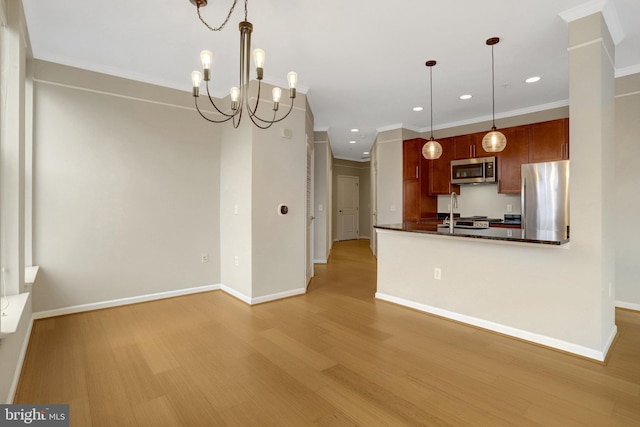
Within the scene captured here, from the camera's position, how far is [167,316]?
11.4 feet

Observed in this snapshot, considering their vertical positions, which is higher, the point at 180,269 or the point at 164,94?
the point at 164,94

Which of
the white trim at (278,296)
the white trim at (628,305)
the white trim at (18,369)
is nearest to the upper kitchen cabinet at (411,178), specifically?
the white trim at (278,296)

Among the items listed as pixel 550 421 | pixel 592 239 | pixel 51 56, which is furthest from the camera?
pixel 51 56

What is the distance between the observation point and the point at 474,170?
5492mm

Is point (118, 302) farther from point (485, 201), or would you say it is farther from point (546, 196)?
point (485, 201)

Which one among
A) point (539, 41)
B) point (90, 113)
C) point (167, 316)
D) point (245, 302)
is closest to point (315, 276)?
point (245, 302)

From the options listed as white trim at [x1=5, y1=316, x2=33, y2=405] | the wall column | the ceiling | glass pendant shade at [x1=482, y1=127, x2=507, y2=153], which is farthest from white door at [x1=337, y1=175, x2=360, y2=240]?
white trim at [x1=5, y1=316, x2=33, y2=405]

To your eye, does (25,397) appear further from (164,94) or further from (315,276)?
(315,276)

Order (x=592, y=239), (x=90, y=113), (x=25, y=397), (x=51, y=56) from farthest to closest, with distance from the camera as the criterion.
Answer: (x=90, y=113) → (x=51, y=56) → (x=592, y=239) → (x=25, y=397)

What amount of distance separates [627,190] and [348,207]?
7.20 metres

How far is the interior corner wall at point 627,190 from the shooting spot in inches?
143

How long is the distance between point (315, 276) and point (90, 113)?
150 inches

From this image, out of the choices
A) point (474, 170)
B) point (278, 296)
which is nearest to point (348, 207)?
point (474, 170)

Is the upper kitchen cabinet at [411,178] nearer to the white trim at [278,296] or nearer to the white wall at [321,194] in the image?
the white wall at [321,194]
